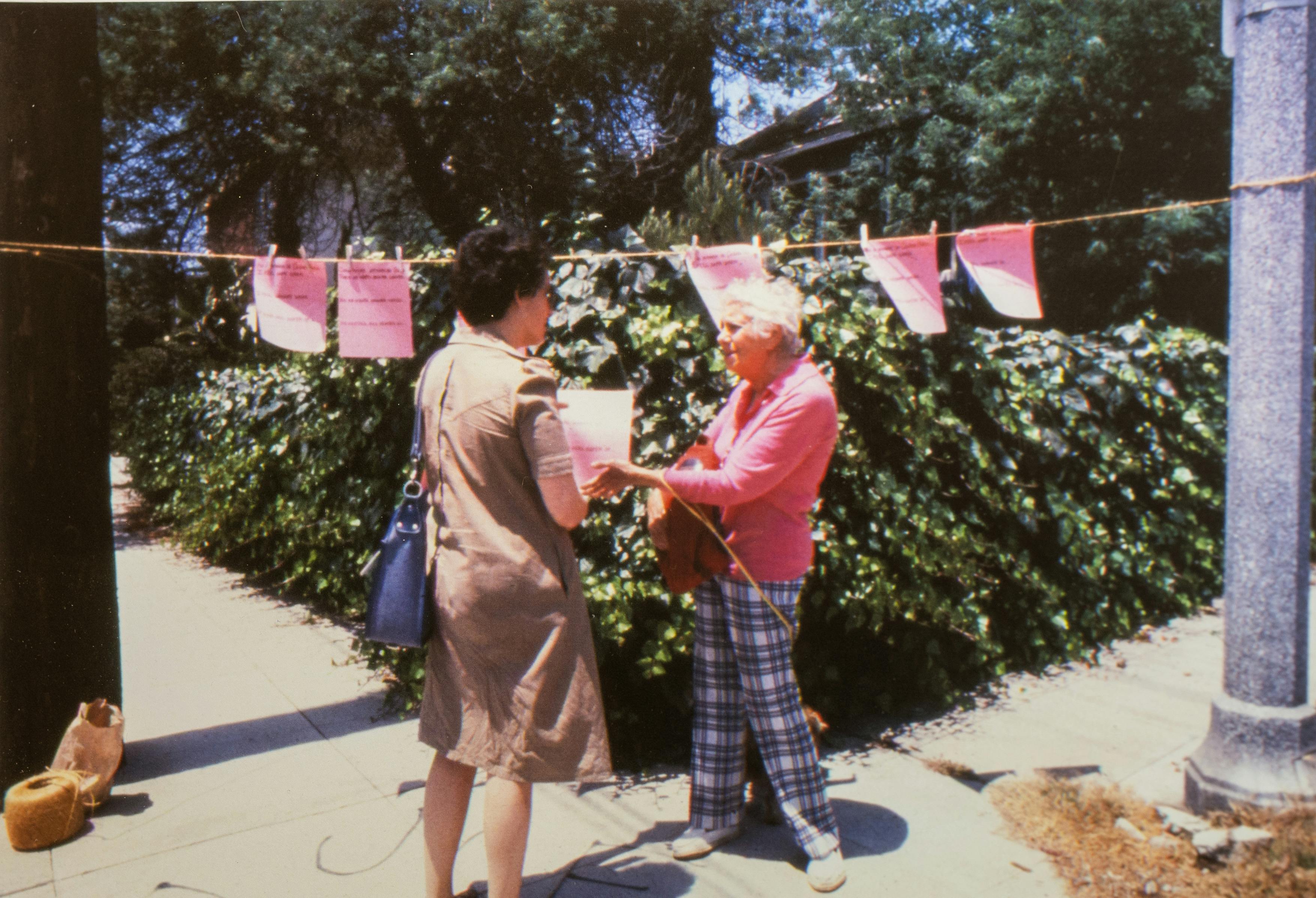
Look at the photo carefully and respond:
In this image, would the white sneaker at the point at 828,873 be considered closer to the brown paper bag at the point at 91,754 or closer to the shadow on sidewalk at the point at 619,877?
the shadow on sidewalk at the point at 619,877

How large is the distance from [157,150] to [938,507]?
15.4 meters

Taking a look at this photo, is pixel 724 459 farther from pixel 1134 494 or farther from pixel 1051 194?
pixel 1051 194

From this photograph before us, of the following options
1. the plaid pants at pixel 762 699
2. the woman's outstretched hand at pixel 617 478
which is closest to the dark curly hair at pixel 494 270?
the woman's outstretched hand at pixel 617 478

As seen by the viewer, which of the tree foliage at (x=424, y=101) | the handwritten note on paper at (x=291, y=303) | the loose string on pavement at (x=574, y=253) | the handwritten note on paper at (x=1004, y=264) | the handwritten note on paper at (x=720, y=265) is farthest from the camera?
the tree foliage at (x=424, y=101)

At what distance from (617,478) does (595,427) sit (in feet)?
0.55

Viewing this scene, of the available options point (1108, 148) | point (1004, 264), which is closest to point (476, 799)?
point (1004, 264)

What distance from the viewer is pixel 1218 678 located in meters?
4.81

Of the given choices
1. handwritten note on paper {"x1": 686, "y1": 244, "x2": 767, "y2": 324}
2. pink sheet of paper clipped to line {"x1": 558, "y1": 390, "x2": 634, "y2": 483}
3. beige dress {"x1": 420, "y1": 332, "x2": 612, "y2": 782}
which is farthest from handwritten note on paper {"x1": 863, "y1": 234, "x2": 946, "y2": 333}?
beige dress {"x1": 420, "y1": 332, "x2": 612, "y2": 782}

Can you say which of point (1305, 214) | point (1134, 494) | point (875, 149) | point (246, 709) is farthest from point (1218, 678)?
point (875, 149)

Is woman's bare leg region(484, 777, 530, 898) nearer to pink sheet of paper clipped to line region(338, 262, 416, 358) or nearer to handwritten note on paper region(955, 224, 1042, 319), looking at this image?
pink sheet of paper clipped to line region(338, 262, 416, 358)

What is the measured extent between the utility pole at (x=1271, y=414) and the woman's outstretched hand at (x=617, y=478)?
2.00 meters

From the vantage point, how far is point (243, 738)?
13.8 feet

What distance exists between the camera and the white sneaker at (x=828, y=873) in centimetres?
284

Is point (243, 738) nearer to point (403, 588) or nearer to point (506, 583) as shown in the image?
point (403, 588)
